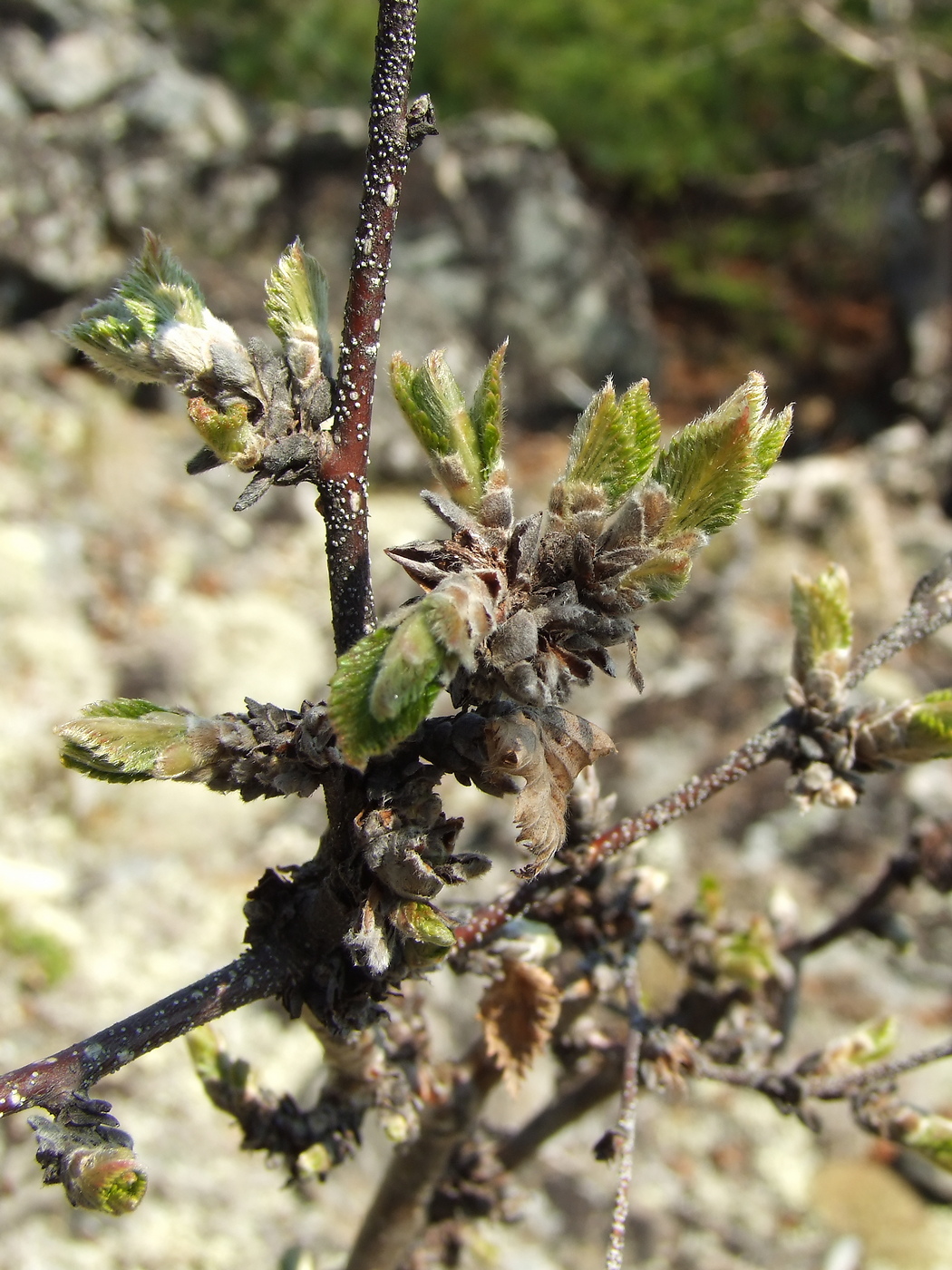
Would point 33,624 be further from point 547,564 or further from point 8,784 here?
point 547,564

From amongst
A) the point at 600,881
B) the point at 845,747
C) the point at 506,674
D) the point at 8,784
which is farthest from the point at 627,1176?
the point at 8,784

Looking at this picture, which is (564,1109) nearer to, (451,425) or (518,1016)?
(518,1016)

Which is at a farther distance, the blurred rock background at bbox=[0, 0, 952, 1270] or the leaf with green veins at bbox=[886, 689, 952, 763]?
the blurred rock background at bbox=[0, 0, 952, 1270]

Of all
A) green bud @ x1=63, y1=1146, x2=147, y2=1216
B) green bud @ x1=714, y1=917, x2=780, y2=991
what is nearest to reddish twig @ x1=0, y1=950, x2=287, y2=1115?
green bud @ x1=63, y1=1146, x2=147, y2=1216

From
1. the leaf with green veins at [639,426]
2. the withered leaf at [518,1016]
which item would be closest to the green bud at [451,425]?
the leaf with green veins at [639,426]

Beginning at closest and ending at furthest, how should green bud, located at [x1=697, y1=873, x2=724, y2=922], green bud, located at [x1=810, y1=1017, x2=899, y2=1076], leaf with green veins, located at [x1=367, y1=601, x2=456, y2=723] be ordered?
leaf with green veins, located at [x1=367, y1=601, x2=456, y2=723] → green bud, located at [x1=810, y1=1017, x2=899, y2=1076] → green bud, located at [x1=697, y1=873, x2=724, y2=922]

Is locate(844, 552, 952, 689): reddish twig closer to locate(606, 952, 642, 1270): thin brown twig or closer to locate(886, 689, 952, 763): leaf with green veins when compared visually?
locate(886, 689, 952, 763): leaf with green veins
